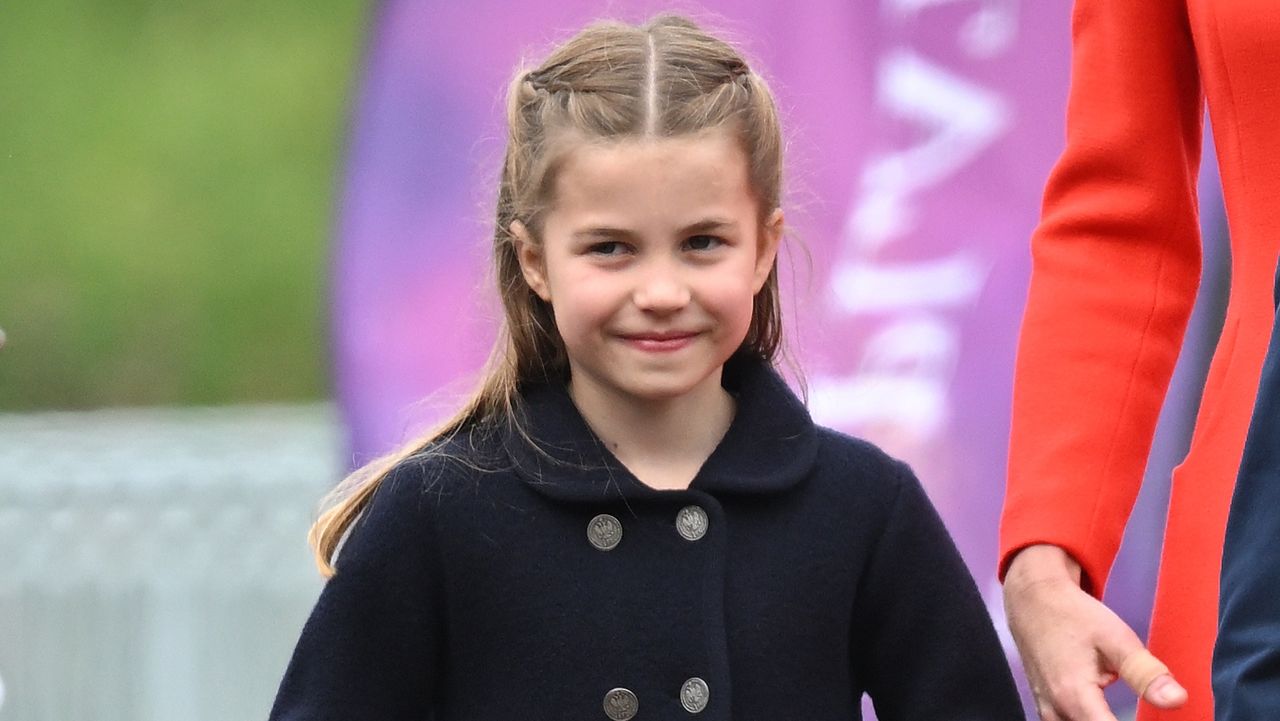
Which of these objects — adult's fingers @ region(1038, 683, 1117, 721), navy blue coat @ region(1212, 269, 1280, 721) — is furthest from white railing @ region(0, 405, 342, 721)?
navy blue coat @ region(1212, 269, 1280, 721)

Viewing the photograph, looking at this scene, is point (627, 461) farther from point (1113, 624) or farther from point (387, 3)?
point (387, 3)

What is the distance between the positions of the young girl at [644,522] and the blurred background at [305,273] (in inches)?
44.6

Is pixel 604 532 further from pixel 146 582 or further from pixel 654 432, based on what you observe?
pixel 146 582

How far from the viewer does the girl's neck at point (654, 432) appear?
189cm

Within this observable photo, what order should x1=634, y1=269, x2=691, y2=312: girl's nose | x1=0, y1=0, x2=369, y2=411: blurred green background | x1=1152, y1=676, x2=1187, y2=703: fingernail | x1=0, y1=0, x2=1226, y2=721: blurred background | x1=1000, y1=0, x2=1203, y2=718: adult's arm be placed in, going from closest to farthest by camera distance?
1. x1=1152, y1=676, x2=1187, y2=703: fingernail
2. x1=1000, y1=0, x2=1203, y2=718: adult's arm
3. x1=634, y1=269, x2=691, y2=312: girl's nose
4. x1=0, y1=0, x2=1226, y2=721: blurred background
5. x1=0, y1=0, x2=369, y2=411: blurred green background

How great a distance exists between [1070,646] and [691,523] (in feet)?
1.38

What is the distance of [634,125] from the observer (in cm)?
184

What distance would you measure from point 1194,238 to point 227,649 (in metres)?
2.79

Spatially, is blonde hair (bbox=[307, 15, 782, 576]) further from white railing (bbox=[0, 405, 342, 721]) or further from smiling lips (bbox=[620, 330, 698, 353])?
white railing (bbox=[0, 405, 342, 721])

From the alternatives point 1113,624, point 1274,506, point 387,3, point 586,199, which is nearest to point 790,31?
point 387,3

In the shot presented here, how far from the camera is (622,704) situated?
1.79 m

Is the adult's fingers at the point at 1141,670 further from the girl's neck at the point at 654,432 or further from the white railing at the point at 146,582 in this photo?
the white railing at the point at 146,582

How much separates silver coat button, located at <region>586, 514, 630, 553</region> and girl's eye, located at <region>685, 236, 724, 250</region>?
26 cm

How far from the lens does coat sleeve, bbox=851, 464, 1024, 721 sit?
1861mm
